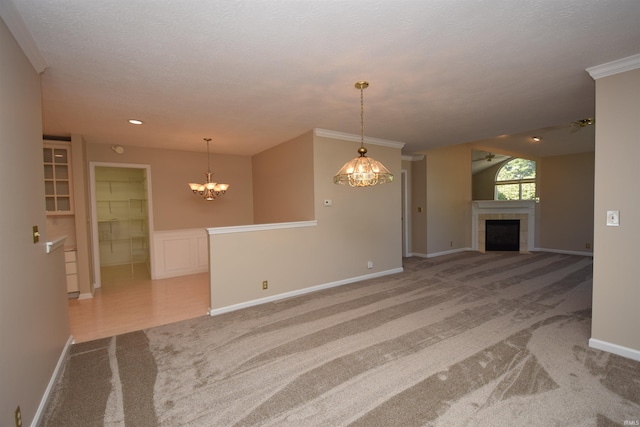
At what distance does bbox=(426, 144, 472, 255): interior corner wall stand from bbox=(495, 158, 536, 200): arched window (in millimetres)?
3457

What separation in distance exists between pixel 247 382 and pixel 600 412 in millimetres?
2342

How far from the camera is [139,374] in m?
2.26

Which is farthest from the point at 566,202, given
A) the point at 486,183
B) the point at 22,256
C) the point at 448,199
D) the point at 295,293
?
the point at 22,256

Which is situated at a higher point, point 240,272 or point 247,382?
point 240,272

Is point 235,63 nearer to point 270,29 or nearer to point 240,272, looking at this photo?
point 270,29

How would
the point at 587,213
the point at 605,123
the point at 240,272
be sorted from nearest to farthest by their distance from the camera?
the point at 605,123
the point at 240,272
the point at 587,213

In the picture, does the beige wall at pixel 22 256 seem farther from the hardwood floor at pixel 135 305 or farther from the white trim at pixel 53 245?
the hardwood floor at pixel 135 305

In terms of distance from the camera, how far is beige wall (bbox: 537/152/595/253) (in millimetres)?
6578

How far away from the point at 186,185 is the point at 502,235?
7.66m

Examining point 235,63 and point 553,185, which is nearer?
point 235,63

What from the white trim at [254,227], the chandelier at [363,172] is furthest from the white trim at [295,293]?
the chandelier at [363,172]

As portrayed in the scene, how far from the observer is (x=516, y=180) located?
9703 millimetres

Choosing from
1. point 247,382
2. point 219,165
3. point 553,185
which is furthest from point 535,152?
point 247,382

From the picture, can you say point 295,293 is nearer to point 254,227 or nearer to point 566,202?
point 254,227
